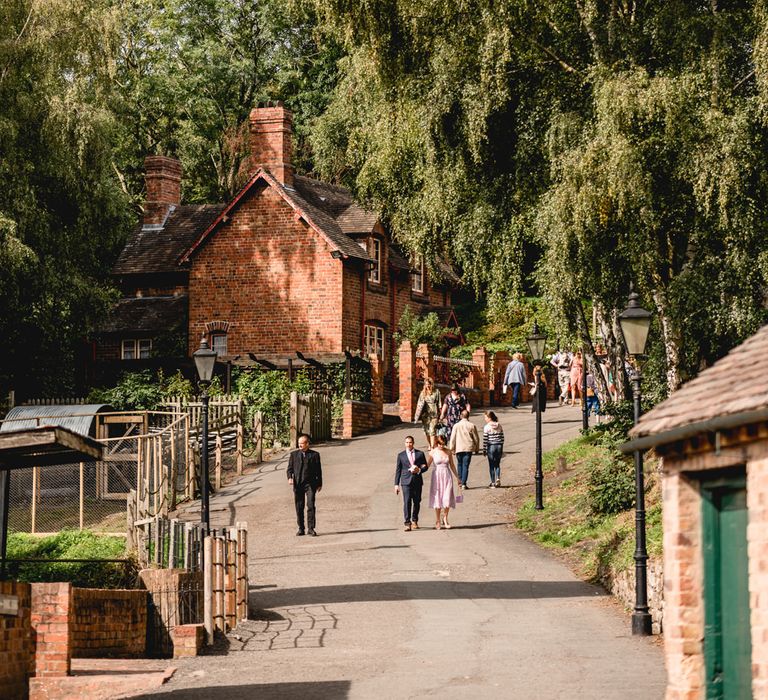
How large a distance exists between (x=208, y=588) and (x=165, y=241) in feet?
113

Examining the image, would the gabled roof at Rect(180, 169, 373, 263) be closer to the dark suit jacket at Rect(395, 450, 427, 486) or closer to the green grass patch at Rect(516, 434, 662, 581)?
the green grass patch at Rect(516, 434, 662, 581)

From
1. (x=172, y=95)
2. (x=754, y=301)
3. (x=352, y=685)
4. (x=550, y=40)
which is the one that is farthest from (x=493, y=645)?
(x=172, y=95)

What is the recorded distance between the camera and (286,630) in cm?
Result: 1662

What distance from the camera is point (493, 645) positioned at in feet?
50.0

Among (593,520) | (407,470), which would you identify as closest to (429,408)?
(407,470)

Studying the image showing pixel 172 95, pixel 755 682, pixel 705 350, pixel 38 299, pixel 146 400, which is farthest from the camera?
pixel 172 95

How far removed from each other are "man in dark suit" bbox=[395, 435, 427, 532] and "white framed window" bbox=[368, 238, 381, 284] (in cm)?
2171

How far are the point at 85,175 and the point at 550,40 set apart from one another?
51.7ft

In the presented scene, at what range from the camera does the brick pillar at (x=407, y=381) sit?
134 ft

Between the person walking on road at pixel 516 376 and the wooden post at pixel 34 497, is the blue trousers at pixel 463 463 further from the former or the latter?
the person walking on road at pixel 516 376

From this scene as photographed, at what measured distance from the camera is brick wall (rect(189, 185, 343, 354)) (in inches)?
1720

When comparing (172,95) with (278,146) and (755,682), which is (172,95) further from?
(755,682)

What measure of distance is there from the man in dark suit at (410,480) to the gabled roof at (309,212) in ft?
62.8

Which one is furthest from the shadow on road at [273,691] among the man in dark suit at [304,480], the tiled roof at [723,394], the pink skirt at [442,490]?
the pink skirt at [442,490]
